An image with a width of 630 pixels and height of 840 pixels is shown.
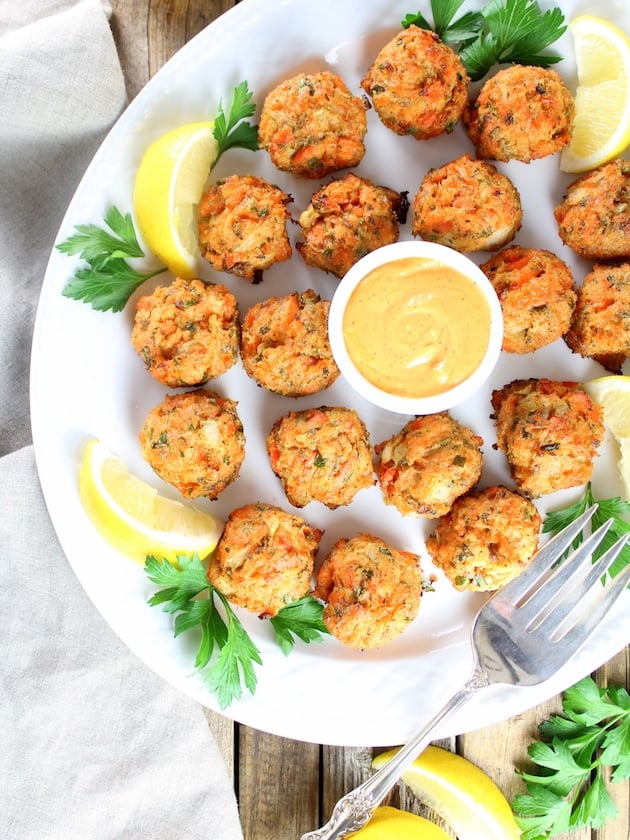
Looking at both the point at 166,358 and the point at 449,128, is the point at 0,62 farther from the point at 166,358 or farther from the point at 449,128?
the point at 449,128

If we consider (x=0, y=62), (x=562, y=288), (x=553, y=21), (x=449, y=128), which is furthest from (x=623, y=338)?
(x=0, y=62)

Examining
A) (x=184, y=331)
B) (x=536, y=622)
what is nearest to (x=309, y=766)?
(x=536, y=622)

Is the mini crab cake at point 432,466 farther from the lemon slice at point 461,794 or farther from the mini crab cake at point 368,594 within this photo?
the lemon slice at point 461,794

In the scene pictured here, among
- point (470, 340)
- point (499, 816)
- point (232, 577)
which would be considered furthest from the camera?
point (499, 816)

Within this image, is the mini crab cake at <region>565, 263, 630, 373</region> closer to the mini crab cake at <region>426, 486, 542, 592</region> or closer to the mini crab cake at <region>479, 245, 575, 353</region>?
the mini crab cake at <region>479, 245, 575, 353</region>

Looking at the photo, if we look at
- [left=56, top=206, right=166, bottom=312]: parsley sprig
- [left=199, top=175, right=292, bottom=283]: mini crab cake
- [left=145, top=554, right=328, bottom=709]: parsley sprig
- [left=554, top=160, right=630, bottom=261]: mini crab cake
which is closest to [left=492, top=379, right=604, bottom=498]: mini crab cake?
[left=554, top=160, right=630, bottom=261]: mini crab cake

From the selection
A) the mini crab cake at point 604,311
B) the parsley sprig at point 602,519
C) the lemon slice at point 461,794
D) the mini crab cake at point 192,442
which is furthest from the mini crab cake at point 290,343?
the lemon slice at point 461,794

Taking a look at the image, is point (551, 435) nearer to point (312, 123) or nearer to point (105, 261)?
point (312, 123)
